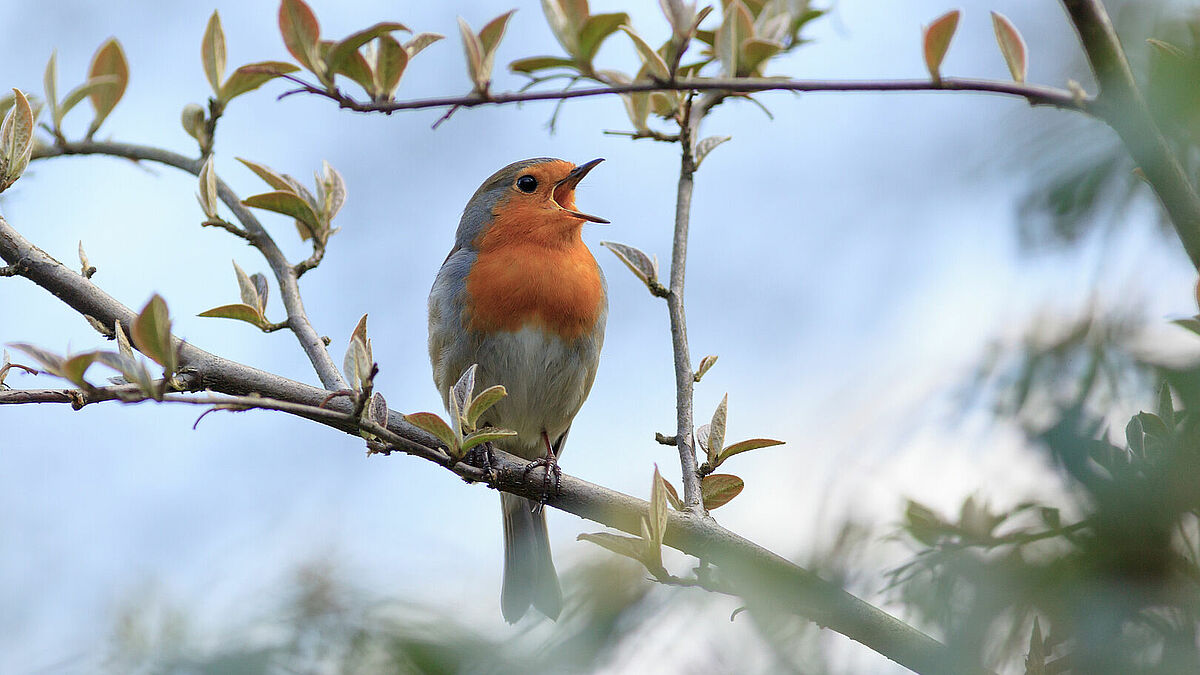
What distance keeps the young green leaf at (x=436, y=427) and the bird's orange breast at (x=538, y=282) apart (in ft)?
6.56

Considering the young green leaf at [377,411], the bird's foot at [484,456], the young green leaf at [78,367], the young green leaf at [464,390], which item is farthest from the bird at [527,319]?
the young green leaf at [78,367]

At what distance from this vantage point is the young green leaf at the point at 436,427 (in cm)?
193

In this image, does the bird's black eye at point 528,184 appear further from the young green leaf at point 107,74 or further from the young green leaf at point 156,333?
the young green leaf at point 156,333

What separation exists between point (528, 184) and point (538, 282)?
80 cm

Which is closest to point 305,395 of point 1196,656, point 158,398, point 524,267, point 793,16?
point 158,398

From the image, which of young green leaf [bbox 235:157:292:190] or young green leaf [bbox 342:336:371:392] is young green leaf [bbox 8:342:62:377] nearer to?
young green leaf [bbox 342:336:371:392]

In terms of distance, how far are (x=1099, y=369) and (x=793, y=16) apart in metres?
1.28

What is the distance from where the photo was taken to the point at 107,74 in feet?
8.22

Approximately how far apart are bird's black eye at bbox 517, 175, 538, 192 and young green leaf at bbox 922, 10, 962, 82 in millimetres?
3328

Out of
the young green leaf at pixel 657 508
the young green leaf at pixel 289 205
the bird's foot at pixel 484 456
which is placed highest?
the young green leaf at pixel 289 205

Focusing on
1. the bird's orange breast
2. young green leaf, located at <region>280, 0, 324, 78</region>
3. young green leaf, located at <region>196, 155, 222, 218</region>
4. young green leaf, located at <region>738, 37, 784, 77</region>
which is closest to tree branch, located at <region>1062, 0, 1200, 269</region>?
young green leaf, located at <region>738, 37, 784, 77</region>

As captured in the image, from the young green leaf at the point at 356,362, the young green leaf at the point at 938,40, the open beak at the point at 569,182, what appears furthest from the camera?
the open beak at the point at 569,182

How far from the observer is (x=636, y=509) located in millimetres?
2121

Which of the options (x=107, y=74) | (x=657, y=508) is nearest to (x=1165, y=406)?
(x=657, y=508)
